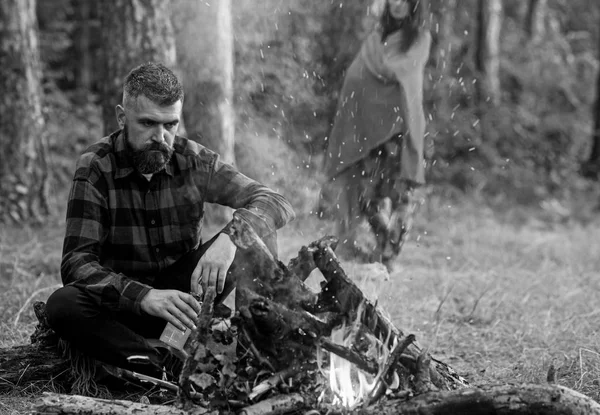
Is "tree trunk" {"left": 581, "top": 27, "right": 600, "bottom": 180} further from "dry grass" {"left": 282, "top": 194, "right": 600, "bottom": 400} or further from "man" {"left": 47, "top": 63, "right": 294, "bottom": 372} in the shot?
"man" {"left": 47, "top": 63, "right": 294, "bottom": 372}

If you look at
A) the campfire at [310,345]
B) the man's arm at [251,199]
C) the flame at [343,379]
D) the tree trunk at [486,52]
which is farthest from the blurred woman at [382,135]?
the tree trunk at [486,52]

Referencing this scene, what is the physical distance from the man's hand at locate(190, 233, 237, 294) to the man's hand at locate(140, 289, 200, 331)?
0.17 m

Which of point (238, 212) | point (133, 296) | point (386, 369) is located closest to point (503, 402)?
point (386, 369)

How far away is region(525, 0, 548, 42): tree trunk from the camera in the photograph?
715 inches

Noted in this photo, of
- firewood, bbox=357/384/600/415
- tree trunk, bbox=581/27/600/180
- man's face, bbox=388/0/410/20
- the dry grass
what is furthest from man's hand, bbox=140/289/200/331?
tree trunk, bbox=581/27/600/180

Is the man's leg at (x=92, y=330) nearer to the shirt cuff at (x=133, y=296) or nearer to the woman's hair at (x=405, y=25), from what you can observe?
the shirt cuff at (x=133, y=296)

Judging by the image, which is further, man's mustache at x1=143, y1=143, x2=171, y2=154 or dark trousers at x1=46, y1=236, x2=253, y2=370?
man's mustache at x1=143, y1=143, x2=171, y2=154

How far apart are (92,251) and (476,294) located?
136 inches

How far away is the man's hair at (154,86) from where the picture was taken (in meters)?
3.42

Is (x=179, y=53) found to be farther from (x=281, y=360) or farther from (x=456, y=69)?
(x=456, y=69)

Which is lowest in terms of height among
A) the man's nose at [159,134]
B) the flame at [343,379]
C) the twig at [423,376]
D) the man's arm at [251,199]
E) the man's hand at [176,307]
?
the flame at [343,379]

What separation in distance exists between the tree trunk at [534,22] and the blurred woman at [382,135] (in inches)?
497

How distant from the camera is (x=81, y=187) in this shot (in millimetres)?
3492

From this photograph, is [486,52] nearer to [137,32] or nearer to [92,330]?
[137,32]
